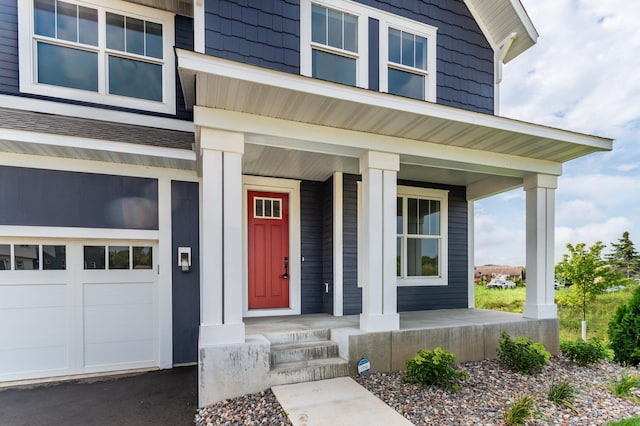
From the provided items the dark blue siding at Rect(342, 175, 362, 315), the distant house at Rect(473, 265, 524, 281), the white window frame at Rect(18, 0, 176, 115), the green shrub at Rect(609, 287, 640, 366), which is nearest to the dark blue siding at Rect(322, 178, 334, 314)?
the dark blue siding at Rect(342, 175, 362, 315)

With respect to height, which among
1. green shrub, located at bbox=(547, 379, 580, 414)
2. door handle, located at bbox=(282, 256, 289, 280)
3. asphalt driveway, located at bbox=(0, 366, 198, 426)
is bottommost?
asphalt driveway, located at bbox=(0, 366, 198, 426)

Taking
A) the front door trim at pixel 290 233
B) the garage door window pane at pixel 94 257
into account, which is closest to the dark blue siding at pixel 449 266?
the front door trim at pixel 290 233

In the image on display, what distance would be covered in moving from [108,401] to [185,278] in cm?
157

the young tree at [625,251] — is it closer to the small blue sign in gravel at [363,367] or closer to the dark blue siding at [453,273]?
the dark blue siding at [453,273]

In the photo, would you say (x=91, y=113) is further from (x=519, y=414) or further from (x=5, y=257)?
(x=519, y=414)

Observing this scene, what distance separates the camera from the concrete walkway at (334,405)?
2.54 m

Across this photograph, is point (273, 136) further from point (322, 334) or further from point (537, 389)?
point (537, 389)

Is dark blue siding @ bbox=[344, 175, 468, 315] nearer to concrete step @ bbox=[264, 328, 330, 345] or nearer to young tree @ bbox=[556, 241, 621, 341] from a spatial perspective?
concrete step @ bbox=[264, 328, 330, 345]

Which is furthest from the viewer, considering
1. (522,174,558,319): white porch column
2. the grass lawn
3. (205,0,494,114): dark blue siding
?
the grass lawn

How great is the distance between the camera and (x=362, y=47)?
178 inches

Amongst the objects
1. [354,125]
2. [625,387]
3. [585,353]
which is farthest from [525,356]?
[354,125]

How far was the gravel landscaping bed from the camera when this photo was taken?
105 inches

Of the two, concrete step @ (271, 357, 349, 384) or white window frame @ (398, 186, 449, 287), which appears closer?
concrete step @ (271, 357, 349, 384)

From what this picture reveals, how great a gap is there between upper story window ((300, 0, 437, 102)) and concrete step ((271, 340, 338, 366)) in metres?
3.30
